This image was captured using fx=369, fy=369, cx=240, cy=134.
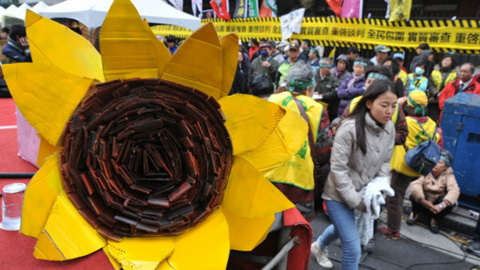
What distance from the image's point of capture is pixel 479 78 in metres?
6.23

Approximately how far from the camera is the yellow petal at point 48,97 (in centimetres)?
79

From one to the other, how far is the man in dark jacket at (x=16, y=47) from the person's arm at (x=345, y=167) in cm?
414

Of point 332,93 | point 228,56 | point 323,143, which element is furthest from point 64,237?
point 332,93

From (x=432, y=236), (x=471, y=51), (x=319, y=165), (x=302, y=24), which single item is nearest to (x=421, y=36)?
(x=471, y=51)

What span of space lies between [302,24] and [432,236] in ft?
23.4

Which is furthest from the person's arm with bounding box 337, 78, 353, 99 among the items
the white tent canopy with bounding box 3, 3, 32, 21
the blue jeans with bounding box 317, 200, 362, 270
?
the white tent canopy with bounding box 3, 3, 32, 21

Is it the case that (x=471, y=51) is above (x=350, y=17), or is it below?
below

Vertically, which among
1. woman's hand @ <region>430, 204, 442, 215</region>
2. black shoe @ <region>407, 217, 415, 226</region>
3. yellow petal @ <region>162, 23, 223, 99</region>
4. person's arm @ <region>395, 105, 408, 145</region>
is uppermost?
yellow petal @ <region>162, 23, 223, 99</region>

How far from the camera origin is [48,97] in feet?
2.60

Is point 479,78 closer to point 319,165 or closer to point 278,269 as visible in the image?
point 319,165

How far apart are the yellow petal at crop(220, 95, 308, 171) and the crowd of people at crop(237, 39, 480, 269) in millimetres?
119

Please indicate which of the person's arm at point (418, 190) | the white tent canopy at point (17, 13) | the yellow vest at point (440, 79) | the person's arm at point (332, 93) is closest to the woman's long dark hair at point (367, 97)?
the person's arm at point (418, 190)

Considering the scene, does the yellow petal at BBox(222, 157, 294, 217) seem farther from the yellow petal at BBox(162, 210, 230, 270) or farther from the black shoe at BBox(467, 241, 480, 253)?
the black shoe at BBox(467, 241, 480, 253)

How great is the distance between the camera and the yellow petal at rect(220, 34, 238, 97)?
0.79 m
